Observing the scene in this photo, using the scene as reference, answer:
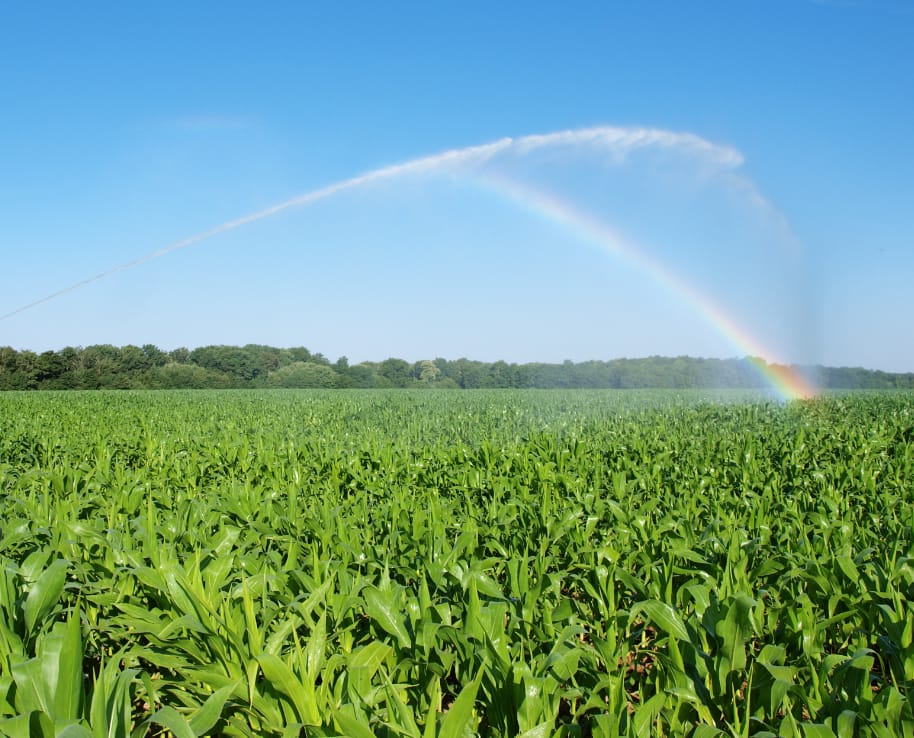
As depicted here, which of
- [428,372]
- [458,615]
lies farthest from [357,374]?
[458,615]

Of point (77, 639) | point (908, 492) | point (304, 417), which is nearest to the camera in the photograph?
point (77, 639)

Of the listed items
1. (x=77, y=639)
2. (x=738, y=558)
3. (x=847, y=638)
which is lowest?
(x=847, y=638)

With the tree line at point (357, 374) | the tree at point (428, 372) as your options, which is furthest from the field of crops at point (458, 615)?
the tree at point (428, 372)

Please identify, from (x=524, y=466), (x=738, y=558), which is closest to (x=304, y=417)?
(x=524, y=466)

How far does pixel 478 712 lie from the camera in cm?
248

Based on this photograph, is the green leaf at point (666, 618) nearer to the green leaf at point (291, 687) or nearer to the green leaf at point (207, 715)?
the green leaf at point (291, 687)

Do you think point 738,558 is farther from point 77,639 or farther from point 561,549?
point 77,639

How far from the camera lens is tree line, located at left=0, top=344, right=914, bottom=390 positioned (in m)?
53.3

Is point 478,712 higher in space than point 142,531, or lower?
lower

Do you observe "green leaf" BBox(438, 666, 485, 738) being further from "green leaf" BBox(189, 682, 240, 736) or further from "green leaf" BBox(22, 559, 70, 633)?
"green leaf" BBox(22, 559, 70, 633)

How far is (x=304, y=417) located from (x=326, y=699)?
17989mm

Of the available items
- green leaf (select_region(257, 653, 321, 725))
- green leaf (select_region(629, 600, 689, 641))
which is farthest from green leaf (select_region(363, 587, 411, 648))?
green leaf (select_region(629, 600, 689, 641))

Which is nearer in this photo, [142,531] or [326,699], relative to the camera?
[326,699]

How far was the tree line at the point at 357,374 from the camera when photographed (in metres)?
53.3
